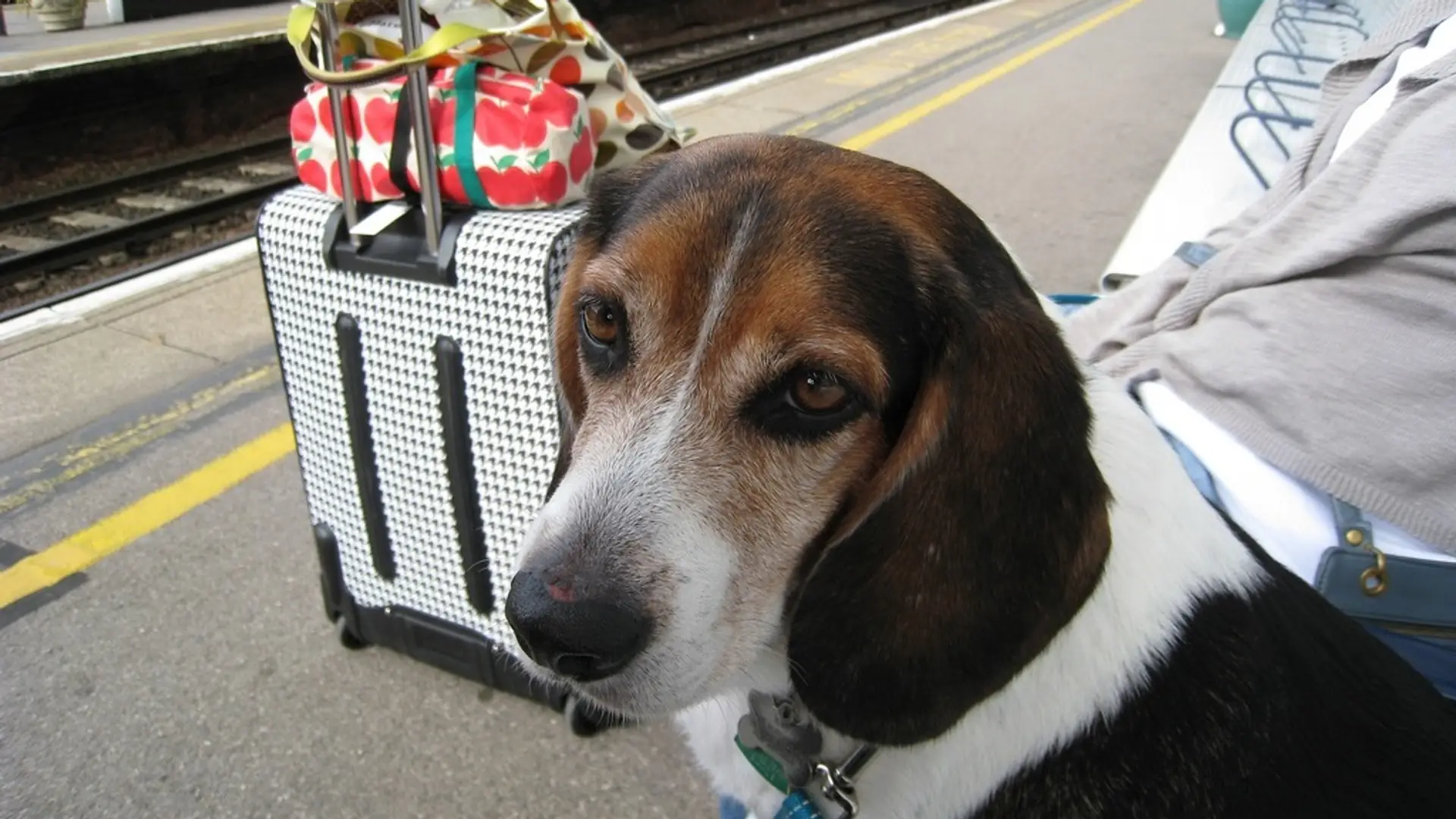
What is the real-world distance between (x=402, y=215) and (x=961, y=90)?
7.47 meters

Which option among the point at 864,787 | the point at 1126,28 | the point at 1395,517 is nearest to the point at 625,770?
the point at 864,787

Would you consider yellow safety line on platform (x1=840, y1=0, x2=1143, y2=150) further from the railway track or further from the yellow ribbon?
the yellow ribbon

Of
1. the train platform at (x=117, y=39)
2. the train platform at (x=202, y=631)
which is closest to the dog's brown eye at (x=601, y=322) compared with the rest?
the train platform at (x=202, y=631)

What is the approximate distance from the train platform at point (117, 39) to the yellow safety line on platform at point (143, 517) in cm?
725

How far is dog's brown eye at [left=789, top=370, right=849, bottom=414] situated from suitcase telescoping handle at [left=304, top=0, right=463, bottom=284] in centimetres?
98

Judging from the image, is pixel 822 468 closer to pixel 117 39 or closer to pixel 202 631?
pixel 202 631

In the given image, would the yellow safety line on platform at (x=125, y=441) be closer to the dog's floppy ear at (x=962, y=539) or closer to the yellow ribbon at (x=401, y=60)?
the yellow ribbon at (x=401, y=60)

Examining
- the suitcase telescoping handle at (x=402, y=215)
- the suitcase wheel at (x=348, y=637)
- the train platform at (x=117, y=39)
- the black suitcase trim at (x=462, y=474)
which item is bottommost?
the train platform at (x=117, y=39)

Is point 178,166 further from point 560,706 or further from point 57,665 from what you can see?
point 560,706

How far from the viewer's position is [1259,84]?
539cm

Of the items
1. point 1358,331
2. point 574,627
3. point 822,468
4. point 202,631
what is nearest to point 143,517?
point 202,631

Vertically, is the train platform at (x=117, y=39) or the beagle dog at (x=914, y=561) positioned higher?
the beagle dog at (x=914, y=561)

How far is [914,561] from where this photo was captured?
1.45m

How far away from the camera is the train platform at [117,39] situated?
32.1 ft
